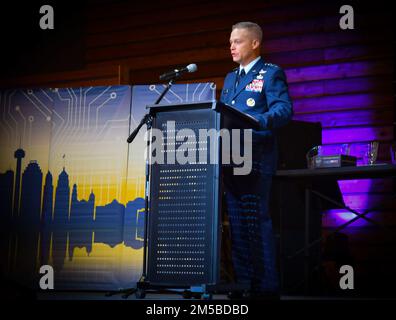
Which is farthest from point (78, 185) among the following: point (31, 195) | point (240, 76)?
point (240, 76)

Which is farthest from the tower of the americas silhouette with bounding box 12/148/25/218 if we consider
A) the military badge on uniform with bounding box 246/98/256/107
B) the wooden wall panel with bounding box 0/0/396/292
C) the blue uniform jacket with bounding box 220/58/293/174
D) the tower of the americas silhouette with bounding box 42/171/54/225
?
the military badge on uniform with bounding box 246/98/256/107

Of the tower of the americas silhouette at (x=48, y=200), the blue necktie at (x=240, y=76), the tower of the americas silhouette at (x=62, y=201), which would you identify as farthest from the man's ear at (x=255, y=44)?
the tower of the americas silhouette at (x=48, y=200)

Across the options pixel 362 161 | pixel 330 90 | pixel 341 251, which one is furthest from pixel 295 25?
pixel 341 251

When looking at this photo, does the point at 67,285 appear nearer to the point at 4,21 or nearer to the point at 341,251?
the point at 341,251

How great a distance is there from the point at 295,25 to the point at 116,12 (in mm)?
1938

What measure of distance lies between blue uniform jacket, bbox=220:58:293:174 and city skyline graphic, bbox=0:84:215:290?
145cm

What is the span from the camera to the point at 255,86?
375cm

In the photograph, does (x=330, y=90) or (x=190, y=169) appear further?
(x=330, y=90)

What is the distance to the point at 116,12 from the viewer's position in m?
6.36

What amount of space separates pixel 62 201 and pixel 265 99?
233 centimetres

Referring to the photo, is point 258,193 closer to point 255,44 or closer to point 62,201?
point 255,44

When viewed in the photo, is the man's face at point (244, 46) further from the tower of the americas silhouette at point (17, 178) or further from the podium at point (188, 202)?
the tower of the americas silhouette at point (17, 178)

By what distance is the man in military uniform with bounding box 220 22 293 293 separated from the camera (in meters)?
3.56

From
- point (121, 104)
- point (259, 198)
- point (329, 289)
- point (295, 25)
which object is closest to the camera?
point (259, 198)
